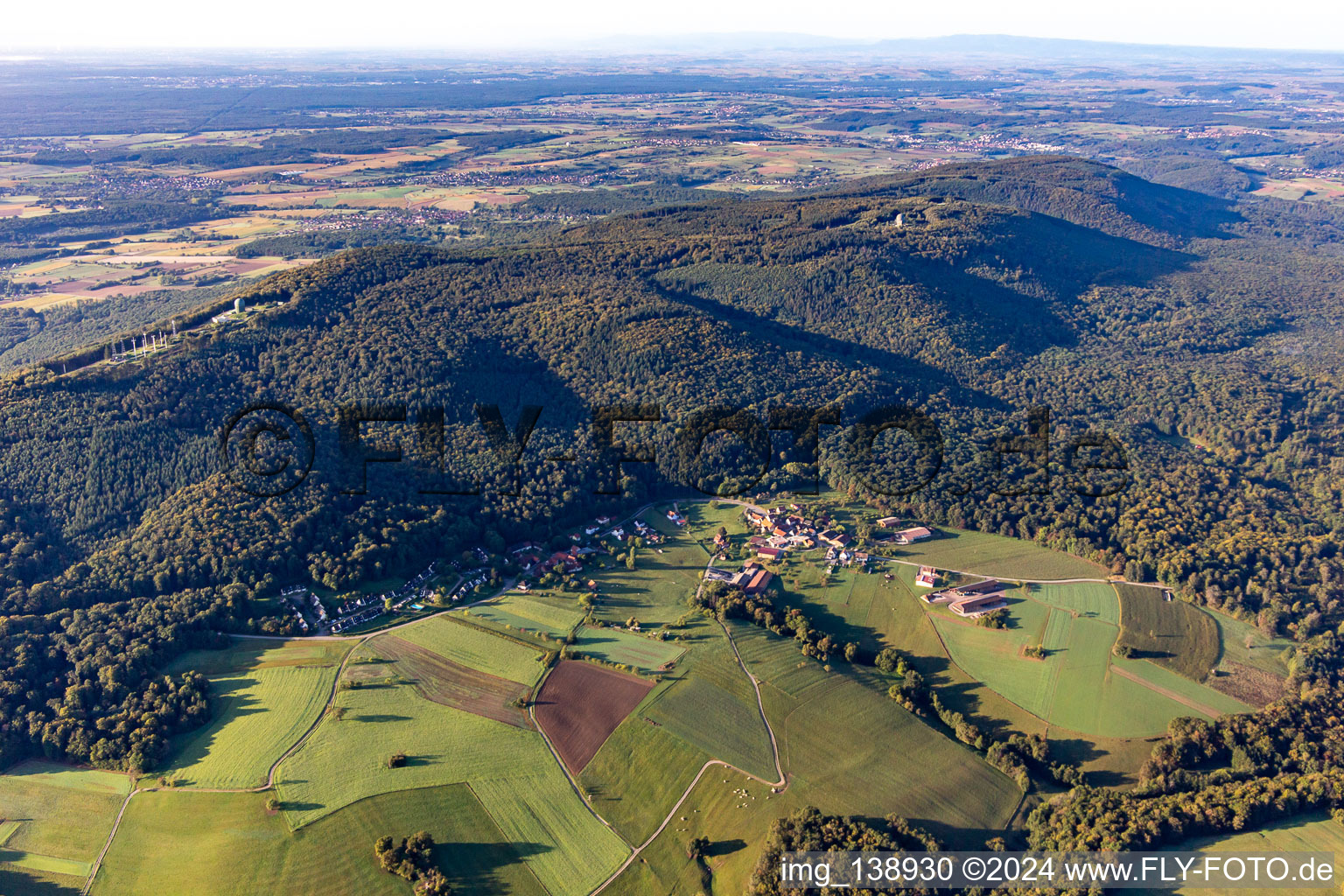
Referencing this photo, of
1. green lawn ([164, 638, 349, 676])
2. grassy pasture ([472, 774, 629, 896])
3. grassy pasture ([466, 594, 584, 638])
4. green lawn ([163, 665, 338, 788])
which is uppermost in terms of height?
green lawn ([164, 638, 349, 676])

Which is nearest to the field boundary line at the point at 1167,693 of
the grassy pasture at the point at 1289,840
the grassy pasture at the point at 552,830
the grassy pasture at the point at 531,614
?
the grassy pasture at the point at 1289,840

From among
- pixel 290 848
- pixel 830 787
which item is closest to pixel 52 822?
pixel 290 848

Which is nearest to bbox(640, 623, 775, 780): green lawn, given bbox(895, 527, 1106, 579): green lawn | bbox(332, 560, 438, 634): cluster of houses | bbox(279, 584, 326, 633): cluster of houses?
bbox(332, 560, 438, 634): cluster of houses

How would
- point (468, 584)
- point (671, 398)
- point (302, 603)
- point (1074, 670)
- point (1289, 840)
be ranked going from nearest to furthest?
point (1289, 840)
point (1074, 670)
point (302, 603)
point (468, 584)
point (671, 398)

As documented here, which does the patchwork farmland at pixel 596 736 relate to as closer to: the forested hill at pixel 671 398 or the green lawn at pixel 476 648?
the green lawn at pixel 476 648

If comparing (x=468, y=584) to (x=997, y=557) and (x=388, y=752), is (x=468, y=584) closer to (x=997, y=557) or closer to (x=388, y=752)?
(x=388, y=752)

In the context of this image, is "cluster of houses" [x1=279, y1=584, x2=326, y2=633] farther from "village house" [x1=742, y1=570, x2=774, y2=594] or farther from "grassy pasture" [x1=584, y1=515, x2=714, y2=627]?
"village house" [x1=742, y1=570, x2=774, y2=594]

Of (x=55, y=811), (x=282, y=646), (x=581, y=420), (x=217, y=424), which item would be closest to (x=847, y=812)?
(x=282, y=646)
